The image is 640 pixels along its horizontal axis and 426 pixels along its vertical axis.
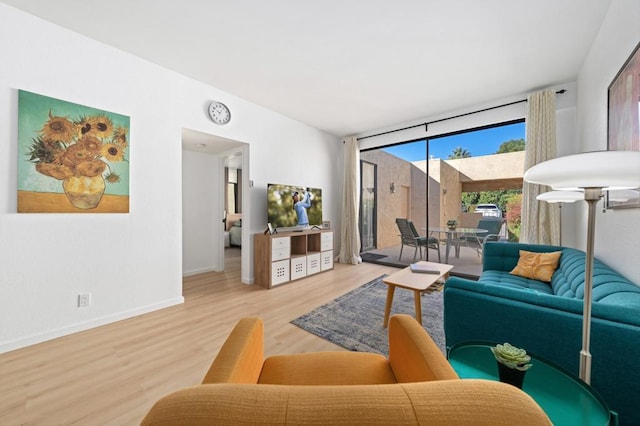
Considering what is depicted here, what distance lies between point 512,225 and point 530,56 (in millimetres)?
2378

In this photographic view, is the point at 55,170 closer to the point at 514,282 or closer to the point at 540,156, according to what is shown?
the point at 514,282

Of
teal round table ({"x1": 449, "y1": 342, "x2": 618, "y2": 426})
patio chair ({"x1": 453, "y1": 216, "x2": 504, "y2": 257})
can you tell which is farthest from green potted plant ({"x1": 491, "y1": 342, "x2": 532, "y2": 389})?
patio chair ({"x1": 453, "y1": 216, "x2": 504, "y2": 257})

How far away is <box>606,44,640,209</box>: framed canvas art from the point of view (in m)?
1.43

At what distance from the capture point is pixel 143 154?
2.64 meters

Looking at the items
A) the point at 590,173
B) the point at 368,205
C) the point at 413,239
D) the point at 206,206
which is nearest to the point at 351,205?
the point at 368,205

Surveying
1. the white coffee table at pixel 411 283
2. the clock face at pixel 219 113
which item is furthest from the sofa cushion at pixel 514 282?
the clock face at pixel 219 113

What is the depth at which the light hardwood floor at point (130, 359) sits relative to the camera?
1397mm

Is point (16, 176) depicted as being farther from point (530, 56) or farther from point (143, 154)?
point (530, 56)

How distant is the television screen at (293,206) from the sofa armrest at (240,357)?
2.72m

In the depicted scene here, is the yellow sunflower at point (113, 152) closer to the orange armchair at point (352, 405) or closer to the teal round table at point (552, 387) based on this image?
the orange armchair at point (352, 405)

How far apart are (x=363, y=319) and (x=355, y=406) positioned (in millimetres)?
2244

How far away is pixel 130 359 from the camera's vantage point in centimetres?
184

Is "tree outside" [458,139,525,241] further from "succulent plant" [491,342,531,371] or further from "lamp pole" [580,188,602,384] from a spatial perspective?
"succulent plant" [491,342,531,371]

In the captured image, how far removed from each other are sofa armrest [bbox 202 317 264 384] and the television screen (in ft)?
8.94
